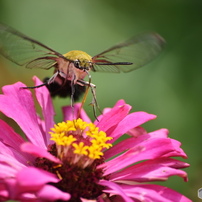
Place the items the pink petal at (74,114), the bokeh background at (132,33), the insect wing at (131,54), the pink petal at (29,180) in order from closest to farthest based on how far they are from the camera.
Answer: the pink petal at (29,180) → the insect wing at (131,54) → the pink petal at (74,114) → the bokeh background at (132,33)

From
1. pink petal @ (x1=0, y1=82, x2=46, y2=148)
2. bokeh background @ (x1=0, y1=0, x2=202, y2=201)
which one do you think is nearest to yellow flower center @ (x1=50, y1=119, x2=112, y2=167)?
pink petal @ (x1=0, y1=82, x2=46, y2=148)

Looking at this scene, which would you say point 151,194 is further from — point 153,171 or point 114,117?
point 114,117

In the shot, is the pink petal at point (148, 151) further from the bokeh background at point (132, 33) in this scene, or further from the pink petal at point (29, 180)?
the bokeh background at point (132, 33)

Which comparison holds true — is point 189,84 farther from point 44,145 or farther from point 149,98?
point 44,145

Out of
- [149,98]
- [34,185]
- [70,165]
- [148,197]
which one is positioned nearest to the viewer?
[34,185]

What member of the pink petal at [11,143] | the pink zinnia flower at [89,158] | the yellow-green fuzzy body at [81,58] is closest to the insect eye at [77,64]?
the yellow-green fuzzy body at [81,58]

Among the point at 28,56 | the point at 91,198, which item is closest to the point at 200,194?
the point at 91,198
